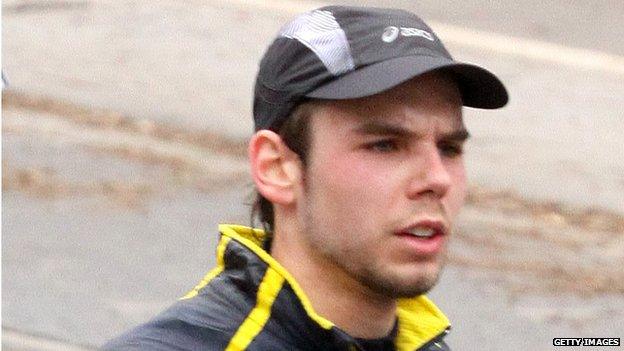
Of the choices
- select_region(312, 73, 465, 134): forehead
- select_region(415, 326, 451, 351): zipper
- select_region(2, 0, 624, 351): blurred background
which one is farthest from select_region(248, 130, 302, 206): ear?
select_region(2, 0, 624, 351): blurred background

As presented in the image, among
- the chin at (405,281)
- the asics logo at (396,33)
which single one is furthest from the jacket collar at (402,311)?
the asics logo at (396,33)

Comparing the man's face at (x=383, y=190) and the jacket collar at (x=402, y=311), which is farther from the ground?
the man's face at (x=383, y=190)

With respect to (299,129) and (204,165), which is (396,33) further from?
(204,165)

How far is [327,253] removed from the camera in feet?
9.52

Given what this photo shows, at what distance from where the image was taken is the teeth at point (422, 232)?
287 cm

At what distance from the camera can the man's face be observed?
2850 mm

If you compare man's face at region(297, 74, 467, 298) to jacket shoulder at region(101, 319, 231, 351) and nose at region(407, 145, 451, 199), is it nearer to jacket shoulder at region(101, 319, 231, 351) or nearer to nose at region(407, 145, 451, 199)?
nose at region(407, 145, 451, 199)

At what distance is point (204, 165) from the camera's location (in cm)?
942

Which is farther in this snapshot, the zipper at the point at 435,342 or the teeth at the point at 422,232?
the zipper at the point at 435,342

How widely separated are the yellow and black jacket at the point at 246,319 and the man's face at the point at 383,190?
108 mm

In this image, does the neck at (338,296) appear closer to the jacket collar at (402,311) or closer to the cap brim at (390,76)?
the jacket collar at (402,311)

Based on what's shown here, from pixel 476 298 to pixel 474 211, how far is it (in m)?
1.17

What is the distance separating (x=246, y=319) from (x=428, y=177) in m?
0.44

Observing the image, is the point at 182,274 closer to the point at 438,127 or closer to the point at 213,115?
the point at 213,115
